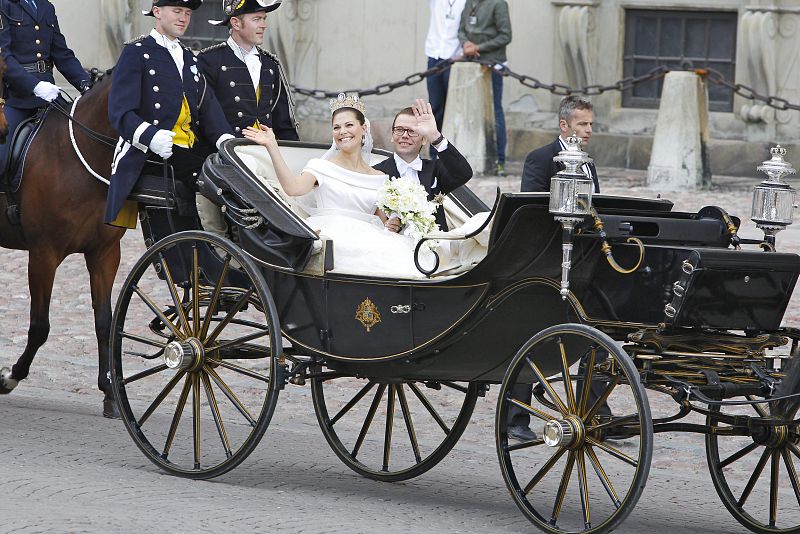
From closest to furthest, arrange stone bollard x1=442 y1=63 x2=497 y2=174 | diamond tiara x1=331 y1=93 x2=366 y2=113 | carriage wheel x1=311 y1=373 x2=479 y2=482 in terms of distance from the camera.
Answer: carriage wheel x1=311 y1=373 x2=479 y2=482, diamond tiara x1=331 y1=93 x2=366 y2=113, stone bollard x1=442 y1=63 x2=497 y2=174

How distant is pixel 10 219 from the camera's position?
8.45 meters

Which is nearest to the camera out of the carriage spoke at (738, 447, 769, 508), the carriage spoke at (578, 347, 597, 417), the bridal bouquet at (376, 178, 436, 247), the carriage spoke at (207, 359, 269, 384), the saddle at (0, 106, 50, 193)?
the carriage spoke at (578, 347, 597, 417)

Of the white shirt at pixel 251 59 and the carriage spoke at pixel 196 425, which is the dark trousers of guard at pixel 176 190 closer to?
the white shirt at pixel 251 59

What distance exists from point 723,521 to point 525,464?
1287 millimetres

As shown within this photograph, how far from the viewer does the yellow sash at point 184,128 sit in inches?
313

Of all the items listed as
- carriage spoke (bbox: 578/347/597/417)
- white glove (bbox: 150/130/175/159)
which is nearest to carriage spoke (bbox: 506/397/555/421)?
carriage spoke (bbox: 578/347/597/417)

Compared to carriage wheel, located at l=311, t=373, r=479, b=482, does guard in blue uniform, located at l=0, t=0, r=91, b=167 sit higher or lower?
higher

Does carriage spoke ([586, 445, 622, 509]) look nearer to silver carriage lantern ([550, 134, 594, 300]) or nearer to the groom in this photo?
silver carriage lantern ([550, 134, 594, 300])

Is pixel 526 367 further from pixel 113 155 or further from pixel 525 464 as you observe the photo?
pixel 113 155

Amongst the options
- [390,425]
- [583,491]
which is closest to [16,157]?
[390,425]

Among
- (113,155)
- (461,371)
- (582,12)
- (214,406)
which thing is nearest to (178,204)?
(113,155)

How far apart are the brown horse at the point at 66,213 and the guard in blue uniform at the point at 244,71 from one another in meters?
0.55

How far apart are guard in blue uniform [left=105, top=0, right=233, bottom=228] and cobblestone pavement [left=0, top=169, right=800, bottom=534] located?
110cm

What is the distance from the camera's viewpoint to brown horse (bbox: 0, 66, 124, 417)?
824cm
